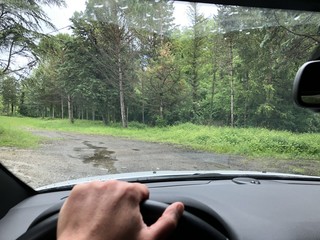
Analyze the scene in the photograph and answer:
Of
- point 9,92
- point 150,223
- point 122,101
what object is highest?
point 9,92

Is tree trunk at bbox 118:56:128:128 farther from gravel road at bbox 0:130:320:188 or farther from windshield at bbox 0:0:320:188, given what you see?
gravel road at bbox 0:130:320:188

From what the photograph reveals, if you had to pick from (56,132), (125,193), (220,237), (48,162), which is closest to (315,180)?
(220,237)

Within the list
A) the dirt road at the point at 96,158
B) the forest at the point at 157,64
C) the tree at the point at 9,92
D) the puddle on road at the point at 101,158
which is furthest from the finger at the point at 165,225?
the tree at the point at 9,92

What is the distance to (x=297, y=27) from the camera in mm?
5559

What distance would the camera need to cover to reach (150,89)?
5.46 m

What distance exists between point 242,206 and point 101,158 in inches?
106

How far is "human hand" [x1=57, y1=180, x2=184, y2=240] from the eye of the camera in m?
0.85

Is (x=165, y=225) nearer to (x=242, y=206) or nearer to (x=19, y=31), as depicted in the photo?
(x=242, y=206)

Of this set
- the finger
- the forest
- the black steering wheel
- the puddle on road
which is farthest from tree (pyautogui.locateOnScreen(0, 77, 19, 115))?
the finger

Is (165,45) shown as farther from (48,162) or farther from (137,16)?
(48,162)

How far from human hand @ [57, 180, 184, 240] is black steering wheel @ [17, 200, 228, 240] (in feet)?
0.35

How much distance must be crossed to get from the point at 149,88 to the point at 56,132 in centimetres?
153

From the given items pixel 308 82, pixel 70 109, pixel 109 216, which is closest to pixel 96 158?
pixel 70 109

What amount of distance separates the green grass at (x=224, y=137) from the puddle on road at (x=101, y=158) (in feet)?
0.71
